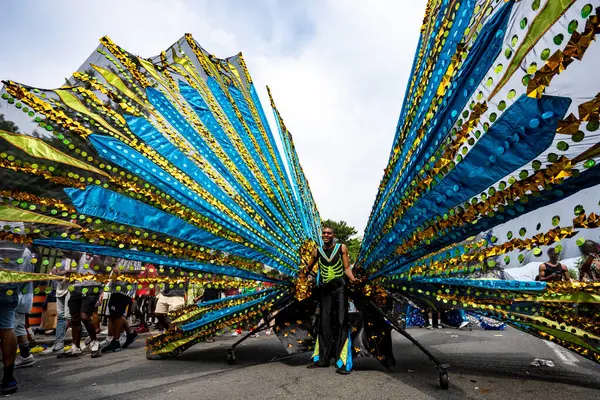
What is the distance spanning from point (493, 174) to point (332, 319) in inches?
89.2

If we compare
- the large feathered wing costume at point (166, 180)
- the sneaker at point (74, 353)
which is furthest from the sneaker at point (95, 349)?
the large feathered wing costume at point (166, 180)

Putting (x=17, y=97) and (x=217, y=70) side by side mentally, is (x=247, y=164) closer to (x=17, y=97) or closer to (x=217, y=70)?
(x=217, y=70)

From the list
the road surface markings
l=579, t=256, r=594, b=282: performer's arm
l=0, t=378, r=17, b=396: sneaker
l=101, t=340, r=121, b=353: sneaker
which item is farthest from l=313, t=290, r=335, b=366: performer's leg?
l=101, t=340, r=121, b=353: sneaker

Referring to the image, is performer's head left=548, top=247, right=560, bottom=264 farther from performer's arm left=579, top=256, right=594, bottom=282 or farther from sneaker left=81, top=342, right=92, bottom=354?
sneaker left=81, top=342, right=92, bottom=354

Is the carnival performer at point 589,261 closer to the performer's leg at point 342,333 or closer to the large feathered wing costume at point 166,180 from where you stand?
the performer's leg at point 342,333

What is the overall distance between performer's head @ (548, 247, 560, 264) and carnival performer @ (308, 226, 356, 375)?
1.87 meters

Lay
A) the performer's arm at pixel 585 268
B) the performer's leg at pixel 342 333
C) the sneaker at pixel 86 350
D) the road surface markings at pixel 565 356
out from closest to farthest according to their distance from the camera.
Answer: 1. the performer's arm at pixel 585 268
2. the performer's leg at pixel 342 333
3. the road surface markings at pixel 565 356
4. the sneaker at pixel 86 350

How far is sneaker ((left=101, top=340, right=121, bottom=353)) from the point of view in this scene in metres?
5.91

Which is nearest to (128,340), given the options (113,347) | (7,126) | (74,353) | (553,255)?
(113,347)

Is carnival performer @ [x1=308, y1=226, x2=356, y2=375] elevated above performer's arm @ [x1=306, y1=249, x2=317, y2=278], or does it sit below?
below

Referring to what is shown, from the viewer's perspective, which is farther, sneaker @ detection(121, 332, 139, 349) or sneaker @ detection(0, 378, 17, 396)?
sneaker @ detection(121, 332, 139, 349)

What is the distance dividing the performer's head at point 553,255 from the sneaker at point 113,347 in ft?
18.5

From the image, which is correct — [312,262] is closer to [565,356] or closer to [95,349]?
[95,349]

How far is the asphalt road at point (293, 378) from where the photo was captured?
10.3 ft
